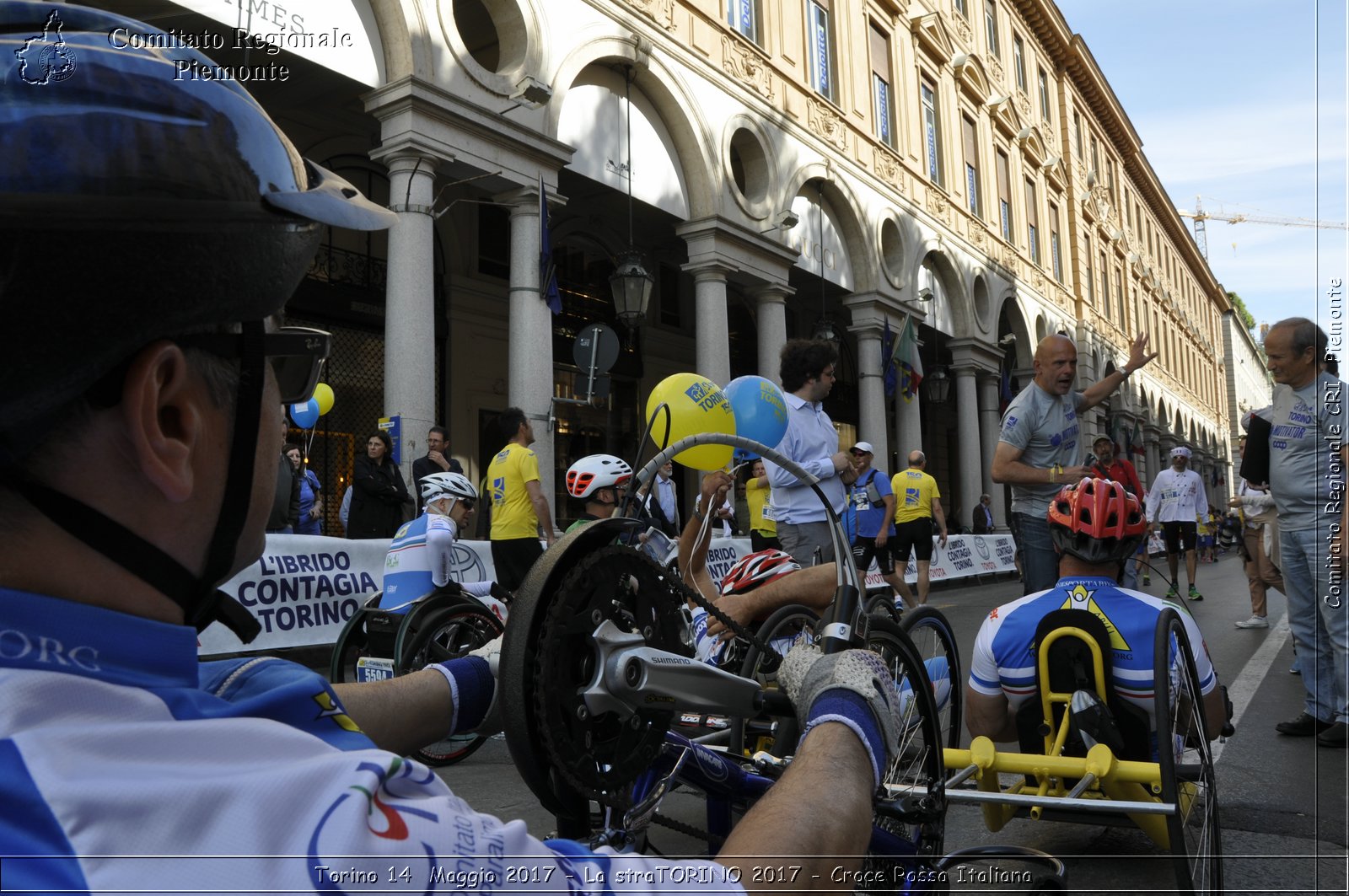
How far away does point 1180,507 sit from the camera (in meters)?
13.6

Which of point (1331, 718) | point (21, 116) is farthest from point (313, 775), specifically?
point (1331, 718)

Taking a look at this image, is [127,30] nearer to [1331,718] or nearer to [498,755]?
[498,755]

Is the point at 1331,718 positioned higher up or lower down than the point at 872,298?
lower down

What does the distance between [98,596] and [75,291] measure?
0.27 m

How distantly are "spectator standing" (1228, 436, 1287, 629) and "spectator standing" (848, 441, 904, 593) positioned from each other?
3322 mm

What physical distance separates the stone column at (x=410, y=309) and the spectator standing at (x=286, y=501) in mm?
1231

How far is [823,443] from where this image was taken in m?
5.49

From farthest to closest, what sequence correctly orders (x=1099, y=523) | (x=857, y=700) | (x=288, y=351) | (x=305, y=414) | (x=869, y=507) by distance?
1. (x=869, y=507)
2. (x=305, y=414)
3. (x=1099, y=523)
4. (x=857, y=700)
5. (x=288, y=351)

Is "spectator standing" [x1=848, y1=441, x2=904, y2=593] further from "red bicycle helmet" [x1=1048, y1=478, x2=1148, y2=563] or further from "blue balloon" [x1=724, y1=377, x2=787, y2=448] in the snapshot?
"red bicycle helmet" [x1=1048, y1=478, x2=1148, y2=563]

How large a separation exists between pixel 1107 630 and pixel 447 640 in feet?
11.7

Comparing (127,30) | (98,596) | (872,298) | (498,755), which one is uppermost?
(872,298)

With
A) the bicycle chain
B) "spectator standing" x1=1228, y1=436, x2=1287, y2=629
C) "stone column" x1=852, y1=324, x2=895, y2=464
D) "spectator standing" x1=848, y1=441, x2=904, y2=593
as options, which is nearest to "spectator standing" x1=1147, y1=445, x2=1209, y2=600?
"spectator standing" x1=1228, y1=436, x2=1287, y2=629

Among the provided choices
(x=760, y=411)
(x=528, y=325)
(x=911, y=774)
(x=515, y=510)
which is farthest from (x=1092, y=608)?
(x=528, y=325)

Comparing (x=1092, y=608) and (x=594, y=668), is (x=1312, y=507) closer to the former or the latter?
(x=1092, y=608)
